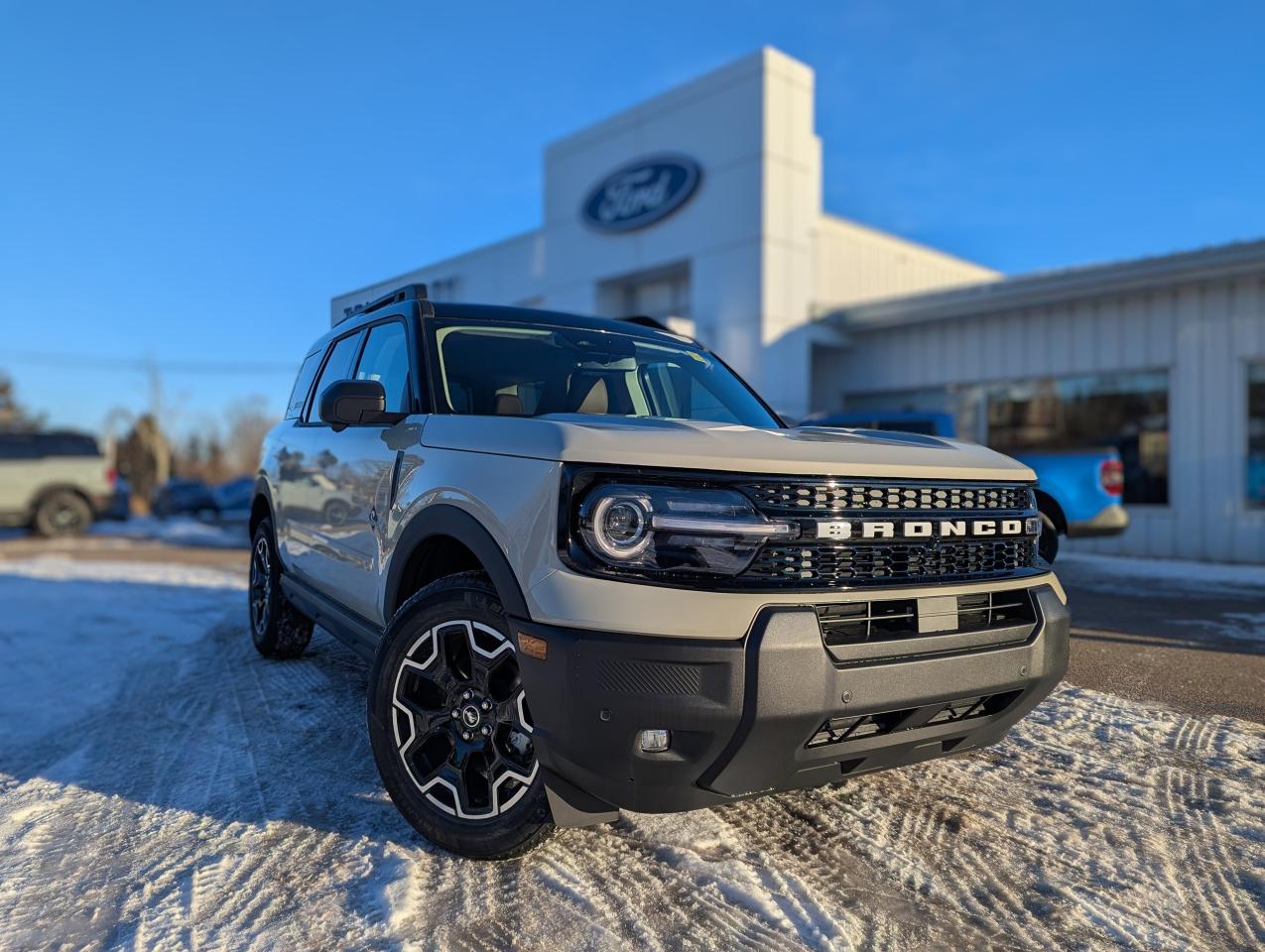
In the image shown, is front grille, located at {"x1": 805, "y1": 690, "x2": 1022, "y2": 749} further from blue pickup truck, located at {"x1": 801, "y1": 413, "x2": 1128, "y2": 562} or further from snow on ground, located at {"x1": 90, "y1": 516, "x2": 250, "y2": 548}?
snow on ground, located at {"x1": 90, "y1": 516, "x2": 250, "y2": 548}

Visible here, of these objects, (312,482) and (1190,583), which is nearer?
(312,482)

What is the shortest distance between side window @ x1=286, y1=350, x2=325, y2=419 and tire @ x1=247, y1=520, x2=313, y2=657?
0.72 m

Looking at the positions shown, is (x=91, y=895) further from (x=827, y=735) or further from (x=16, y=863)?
(x=827, y=735)

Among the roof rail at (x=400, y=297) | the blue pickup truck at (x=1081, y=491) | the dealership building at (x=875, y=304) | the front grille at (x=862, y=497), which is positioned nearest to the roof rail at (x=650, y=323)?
the roof rail at (x=400, y=297)

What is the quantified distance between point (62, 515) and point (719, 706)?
58.7 feet

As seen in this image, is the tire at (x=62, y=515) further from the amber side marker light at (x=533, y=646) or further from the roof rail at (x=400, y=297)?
the amber side marker light at (x=533, y=646)

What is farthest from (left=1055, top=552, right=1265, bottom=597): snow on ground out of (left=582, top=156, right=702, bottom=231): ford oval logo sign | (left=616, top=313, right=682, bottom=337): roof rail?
(left=582, top=156, right=702, bottom=231): ford oval logo sign

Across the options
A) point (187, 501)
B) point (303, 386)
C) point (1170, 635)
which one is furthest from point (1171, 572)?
point (187, 501)

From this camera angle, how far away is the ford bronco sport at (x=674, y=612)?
2.24 meters

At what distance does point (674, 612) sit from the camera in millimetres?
2240

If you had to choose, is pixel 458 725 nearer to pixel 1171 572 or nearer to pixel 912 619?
pixel 912 619

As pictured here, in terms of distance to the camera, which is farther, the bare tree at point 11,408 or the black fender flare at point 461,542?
the bare tree at point 11,408

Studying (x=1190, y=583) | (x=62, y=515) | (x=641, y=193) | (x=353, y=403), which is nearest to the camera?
(x=353, y=403)

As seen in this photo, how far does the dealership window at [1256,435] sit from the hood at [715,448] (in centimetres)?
1140
